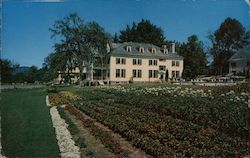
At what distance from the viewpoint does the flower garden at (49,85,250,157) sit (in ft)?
18.2

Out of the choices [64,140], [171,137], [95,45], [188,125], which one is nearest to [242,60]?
[188,125]

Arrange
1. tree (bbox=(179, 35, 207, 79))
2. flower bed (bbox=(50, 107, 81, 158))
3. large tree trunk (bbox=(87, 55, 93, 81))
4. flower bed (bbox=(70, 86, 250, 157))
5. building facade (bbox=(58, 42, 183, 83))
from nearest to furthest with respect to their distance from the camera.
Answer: flower bed (bbox=(70, 86, 250, 157))
flower bed (bbox=(50, 107, 81, 158))
large tree trunk (bbox=(87, 55, 93, 81))
tree (bbox=(179, 35, 207, 79))
building facade (bbox=(58, 42, 183, 83))

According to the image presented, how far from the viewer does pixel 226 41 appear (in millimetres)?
7285

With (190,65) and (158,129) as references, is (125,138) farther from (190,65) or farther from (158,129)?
(190,65)

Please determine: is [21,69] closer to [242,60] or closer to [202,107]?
[242,60]

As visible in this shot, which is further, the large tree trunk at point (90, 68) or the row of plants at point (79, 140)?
the large tree trunk at point (90, 68)

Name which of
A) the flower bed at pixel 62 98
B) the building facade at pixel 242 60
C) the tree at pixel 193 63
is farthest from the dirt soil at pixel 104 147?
the flower bed at pixel 62 98

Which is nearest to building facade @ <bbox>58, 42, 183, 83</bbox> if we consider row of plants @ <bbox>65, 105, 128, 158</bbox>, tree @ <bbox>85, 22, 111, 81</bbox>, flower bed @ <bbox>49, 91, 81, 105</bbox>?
tree @ <bbox>85, 22, 111, 81</bbox>

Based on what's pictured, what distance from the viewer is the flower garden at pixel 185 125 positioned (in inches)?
219

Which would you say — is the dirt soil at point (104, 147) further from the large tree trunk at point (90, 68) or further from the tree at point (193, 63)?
the tree at point (193, 63)

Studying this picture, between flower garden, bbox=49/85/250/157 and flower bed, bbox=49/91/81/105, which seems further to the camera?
flower bed, bbox=49/91/81/105

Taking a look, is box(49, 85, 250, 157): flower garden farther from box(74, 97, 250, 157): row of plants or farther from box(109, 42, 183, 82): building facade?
box(109, 42, 183, 82): building facade

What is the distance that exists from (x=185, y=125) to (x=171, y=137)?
0.78 metres

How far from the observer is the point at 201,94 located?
1005 centimetres
